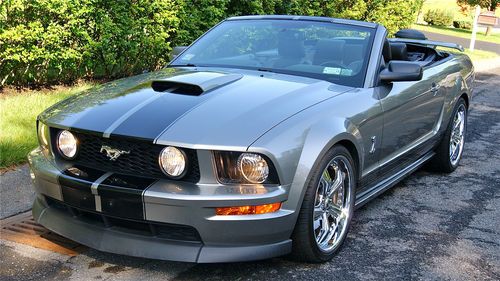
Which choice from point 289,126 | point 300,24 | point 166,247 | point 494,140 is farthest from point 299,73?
point 494,140

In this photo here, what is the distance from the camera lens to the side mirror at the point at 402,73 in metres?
4.16

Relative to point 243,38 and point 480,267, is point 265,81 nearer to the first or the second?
point 243,38

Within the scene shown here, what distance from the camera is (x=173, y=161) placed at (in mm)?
3074

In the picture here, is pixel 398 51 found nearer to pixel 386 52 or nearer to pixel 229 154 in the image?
pixel 386 52

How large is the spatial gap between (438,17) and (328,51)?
134 feet

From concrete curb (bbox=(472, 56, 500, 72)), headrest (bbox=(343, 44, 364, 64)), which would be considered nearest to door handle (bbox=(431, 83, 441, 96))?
headrest (bbox=(343, 44, 364, 64))

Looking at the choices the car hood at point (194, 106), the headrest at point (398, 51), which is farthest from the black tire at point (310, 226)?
the headrest at point (398, 51)

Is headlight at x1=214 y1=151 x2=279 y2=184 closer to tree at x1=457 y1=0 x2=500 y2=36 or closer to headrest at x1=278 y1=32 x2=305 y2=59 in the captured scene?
headrest at x1=278 y1=32 x2=305 y2=59

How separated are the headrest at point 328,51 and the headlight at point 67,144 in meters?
1.87

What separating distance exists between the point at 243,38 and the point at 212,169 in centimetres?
205

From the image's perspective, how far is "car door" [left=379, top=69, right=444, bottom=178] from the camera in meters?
4.27

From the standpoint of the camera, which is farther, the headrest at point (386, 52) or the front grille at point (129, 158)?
the headrest at point (386, 52)

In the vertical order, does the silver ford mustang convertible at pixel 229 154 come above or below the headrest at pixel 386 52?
below

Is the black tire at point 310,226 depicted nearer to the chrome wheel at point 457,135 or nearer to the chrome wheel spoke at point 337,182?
the chrome wheel spoke at point 337,182
